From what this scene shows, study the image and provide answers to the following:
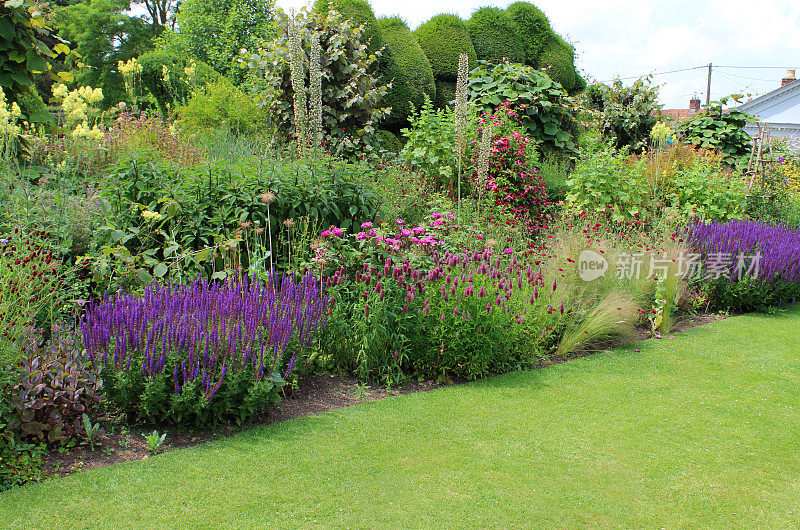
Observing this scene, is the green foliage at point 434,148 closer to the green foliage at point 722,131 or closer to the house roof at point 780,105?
the green foliage at point 722,131

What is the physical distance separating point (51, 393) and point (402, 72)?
971cm

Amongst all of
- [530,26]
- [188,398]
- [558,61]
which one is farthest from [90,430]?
[558,61]

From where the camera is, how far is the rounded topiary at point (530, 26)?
1478cm

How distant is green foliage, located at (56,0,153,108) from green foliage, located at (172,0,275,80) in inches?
235

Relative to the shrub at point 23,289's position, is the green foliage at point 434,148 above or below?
above

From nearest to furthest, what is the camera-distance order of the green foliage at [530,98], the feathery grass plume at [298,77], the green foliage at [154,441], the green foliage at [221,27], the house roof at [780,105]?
the green foliage at [154,441] → the feathery grass plume at [298,77] → the green foliage at [530,98] → the green foliage at [221,27] → the house roof at [780,105]

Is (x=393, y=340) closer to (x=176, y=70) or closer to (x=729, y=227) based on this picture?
(x=729, y=227)

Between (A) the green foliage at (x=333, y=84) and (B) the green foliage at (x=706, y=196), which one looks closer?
(B) the green foliage at (x=706, y=196)

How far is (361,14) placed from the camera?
11.0m

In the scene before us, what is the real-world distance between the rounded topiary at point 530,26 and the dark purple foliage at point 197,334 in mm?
13118

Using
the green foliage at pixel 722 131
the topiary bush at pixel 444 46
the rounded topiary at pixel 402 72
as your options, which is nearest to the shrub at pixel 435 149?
the rounded topiary at pixel 402 72

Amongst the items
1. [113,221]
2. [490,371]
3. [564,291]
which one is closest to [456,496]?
[490,371]

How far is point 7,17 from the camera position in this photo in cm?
520

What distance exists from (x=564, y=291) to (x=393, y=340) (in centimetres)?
197
